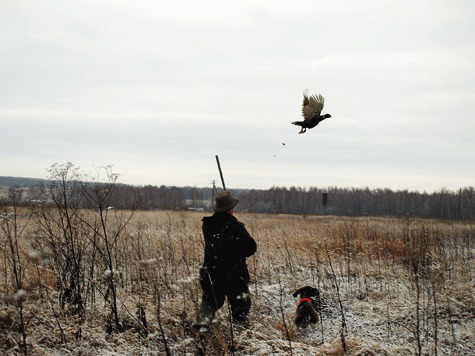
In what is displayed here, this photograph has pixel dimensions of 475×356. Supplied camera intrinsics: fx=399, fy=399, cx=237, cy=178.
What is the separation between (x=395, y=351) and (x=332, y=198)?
281ft

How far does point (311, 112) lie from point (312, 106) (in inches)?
2.4

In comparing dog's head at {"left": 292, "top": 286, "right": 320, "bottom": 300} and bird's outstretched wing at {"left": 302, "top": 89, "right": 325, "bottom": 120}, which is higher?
bird's outstretched wing at {"left": 302, "top": 89, "right": 325, "bottom": 120}

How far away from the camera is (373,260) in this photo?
745cm

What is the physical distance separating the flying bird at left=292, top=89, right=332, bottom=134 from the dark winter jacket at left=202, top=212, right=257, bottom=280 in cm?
123

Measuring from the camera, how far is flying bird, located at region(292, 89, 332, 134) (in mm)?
4102

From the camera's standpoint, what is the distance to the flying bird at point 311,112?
13.5ft

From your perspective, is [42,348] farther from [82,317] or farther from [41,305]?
[41,305]

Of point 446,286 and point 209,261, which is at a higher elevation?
point 209,261

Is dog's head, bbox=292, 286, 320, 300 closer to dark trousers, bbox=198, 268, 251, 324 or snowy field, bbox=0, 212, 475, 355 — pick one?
snowy field, bbox=0, 212, 475, 355

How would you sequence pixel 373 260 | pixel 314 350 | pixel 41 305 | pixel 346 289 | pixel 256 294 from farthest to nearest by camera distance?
1. pixel 373 260
2. pixel 346 289
3. pixel 256 294
4. pixel 41 305
5. pixel 314 350

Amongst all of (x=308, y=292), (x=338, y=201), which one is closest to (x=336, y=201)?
(x=338, y=201)

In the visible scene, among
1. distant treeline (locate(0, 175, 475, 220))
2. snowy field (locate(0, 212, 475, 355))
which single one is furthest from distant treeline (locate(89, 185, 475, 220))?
snowy field (locate(0, 212, 475, 355))

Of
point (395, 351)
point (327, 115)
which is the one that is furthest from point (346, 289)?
point (327, 115)

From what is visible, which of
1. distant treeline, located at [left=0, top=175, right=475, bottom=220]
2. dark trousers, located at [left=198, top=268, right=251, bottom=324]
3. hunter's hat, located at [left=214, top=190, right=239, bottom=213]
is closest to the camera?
dark trousers, located at [left=198, top=268, right=251, bottom=324]
